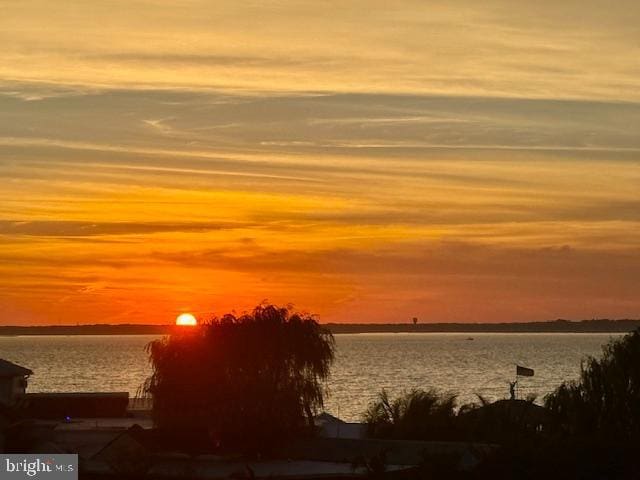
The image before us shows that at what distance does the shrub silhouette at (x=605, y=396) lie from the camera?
6162 cm

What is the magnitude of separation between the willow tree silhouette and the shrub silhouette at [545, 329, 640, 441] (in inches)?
507

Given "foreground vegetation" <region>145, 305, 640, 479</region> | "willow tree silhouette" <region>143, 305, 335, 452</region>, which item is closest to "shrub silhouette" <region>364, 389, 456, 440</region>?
"foreground vegetation" <region>145, 305, 640, 479</region>

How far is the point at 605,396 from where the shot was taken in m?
62.9

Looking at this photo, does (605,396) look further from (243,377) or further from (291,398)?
(243,377)

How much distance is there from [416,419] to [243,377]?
30.1 ft

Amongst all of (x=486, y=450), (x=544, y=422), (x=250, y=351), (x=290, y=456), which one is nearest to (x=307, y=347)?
(x=250, y=351)

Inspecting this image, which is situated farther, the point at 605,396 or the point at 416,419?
the point at 416,419

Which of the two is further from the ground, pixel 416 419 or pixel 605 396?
pixel 605 396

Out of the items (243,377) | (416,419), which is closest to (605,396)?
(416,419)

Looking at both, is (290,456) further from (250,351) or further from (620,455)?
(620,455)

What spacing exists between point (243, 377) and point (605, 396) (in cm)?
1823

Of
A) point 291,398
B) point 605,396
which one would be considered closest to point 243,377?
point 291,398

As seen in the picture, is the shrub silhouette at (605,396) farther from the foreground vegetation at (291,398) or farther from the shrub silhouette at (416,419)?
the shrub silhouette at (416,419)

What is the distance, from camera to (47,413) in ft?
275
